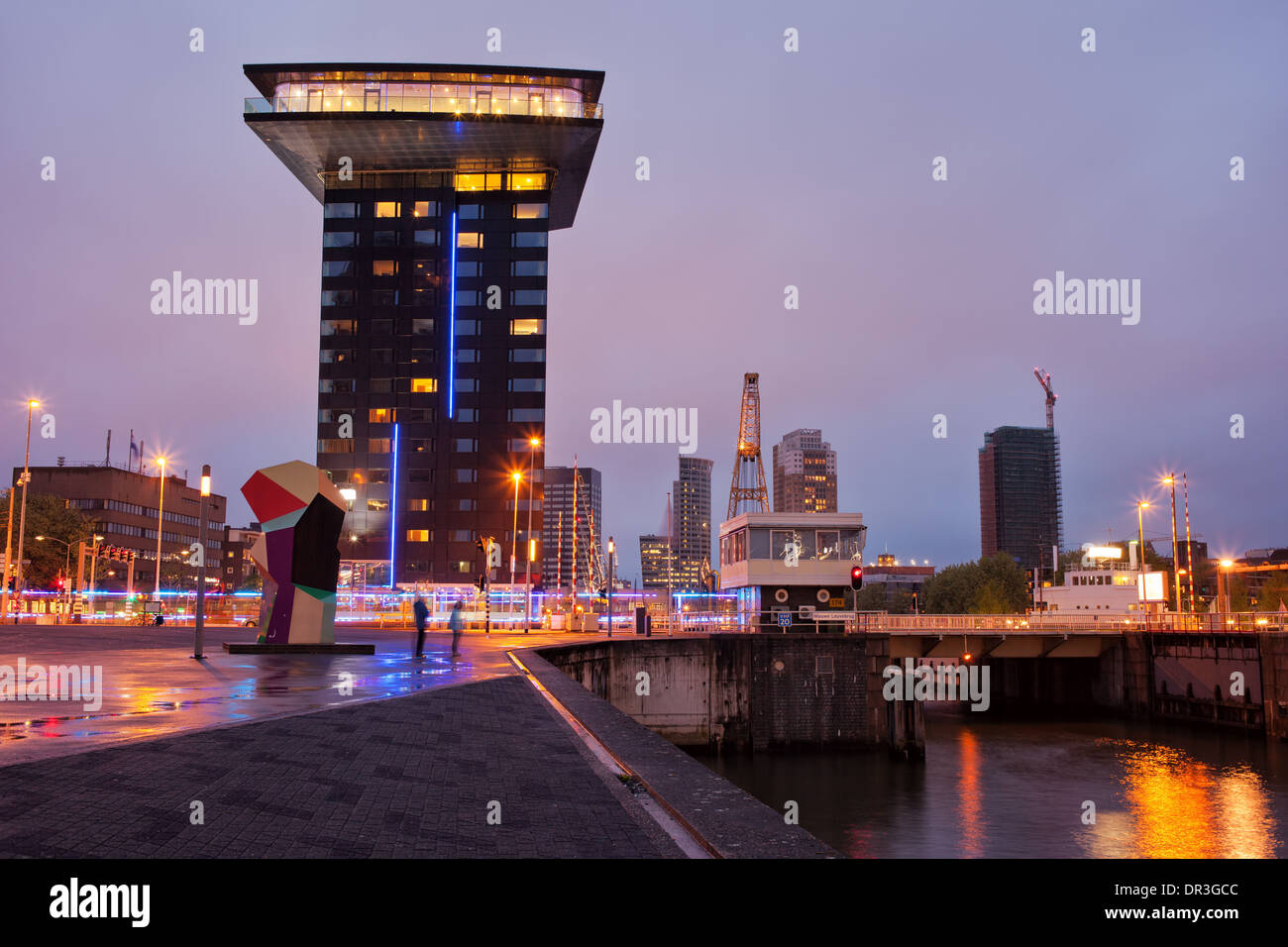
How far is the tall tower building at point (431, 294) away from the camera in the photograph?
314 ft

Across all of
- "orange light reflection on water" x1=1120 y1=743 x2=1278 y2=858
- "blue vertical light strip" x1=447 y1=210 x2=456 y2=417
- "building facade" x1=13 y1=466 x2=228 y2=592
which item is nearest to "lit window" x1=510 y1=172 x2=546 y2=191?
"blue vertical light strip" x1=447 y1=210 x2=456 y2=417

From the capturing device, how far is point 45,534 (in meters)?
88.1

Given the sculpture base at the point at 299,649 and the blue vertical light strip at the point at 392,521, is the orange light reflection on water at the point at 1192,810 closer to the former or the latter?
the sculpture base at the point at 299,649

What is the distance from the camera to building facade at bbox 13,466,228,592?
12225 centimetres

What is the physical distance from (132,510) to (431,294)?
6195 centimetres

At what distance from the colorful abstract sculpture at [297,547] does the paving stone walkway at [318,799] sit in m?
17.2

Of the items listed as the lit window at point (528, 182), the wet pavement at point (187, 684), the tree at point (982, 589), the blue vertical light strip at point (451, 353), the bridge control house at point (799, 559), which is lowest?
the tree at point (982, 589)

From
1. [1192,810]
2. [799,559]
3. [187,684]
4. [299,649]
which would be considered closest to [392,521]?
[799,559]

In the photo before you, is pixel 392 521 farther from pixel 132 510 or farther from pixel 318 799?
pixel 318 799

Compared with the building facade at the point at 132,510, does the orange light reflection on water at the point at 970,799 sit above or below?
below

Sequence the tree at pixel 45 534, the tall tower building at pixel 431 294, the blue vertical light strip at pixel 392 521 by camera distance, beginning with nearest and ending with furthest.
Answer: the tree at pixel 45 534 < the tall tower building at pixel 431 294 < the blue vertical light strip at pixel 392 521

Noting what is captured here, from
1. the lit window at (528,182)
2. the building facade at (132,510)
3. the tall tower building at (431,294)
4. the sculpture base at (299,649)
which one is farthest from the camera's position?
the building facade at (132,510)

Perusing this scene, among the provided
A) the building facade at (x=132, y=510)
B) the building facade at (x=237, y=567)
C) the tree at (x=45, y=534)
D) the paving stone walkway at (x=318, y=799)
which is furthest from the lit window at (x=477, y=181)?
the paving stone walkway at (x=318, y=799)

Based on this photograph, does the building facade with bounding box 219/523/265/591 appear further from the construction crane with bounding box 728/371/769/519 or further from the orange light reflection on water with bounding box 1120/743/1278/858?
the orange light reflection on water with bounding box 1120/743/1278/858
